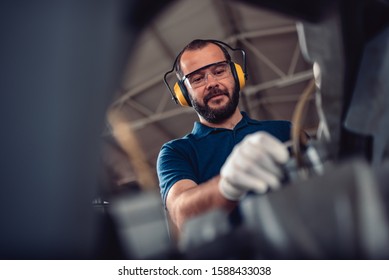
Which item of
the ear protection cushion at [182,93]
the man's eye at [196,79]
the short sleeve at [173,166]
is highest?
the man's eye at [196,79]

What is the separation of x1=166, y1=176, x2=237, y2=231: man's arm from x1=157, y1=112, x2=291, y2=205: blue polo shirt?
0.03m

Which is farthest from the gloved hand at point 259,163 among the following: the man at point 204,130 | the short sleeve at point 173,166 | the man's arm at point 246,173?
the short sleeve at point 173,166

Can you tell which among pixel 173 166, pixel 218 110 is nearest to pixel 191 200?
pixel 173 166

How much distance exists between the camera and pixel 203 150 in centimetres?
78

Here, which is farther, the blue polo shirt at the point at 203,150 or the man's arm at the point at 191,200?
the blue polo shirt at the point at 203,150

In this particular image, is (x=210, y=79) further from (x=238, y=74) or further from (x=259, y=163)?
(x=259, y=163)

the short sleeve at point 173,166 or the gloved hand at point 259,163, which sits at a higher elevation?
the short sleeve at point 173,166

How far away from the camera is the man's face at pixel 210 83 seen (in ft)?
2.64

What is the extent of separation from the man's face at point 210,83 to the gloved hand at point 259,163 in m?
0.37

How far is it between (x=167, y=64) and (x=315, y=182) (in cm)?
273

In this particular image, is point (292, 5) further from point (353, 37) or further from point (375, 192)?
point (375, 192)

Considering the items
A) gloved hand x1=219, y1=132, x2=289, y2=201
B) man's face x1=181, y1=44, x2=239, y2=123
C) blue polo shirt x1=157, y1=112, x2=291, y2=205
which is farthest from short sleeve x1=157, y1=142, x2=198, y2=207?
gloved hand x1=219, y1=132, x2=289, y2=201

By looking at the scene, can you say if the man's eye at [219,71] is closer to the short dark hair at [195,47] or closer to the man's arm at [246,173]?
the short dark hair at [195,47]

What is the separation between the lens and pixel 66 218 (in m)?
0.26
